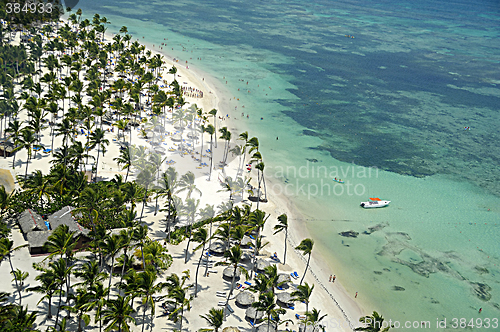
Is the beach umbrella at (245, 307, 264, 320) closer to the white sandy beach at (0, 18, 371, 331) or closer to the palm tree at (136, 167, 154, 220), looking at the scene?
the white sandy beach at (0, 18, 371, 331)

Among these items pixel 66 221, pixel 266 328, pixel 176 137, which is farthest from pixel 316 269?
pixel 176 137

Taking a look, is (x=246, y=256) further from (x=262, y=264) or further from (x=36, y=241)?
(x=36, y=241)

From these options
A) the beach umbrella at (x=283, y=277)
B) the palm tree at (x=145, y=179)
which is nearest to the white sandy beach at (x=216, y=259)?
the beach umbrella at (x=283, y=277)

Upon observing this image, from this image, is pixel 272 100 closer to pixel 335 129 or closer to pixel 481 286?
pixel 335 129

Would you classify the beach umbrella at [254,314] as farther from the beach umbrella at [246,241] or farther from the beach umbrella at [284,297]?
the beach umbrella at [246,241]

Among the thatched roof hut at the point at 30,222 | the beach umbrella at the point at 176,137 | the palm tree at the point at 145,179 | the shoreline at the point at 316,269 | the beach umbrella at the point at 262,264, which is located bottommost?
A: the shoreline at the point at 316,269

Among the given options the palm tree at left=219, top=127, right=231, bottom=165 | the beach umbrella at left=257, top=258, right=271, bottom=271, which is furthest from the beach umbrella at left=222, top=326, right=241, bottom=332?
the palm tree at left=219, top=127, right=231, bottom=165
